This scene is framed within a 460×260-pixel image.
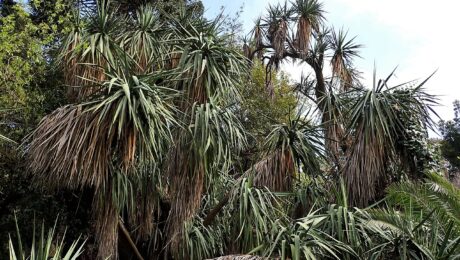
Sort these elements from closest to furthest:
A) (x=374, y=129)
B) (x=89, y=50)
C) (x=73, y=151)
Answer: (x=73, y=151) → (x=89, y=50) → (x=374, y=129)

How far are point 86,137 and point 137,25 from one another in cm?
278

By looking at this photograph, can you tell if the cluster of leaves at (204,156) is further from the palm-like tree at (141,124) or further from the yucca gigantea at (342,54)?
the yucca gigantea at (342,54)

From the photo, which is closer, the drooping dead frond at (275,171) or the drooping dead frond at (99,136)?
the drooping dead frond at (99,136)

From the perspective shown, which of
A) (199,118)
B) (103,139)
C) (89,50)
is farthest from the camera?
(89,50)

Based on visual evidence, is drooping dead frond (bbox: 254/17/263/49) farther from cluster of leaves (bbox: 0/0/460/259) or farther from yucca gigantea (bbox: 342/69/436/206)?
yucca gigantea (bbox: 342/69/436/206)

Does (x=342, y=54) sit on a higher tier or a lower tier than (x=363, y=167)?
higher

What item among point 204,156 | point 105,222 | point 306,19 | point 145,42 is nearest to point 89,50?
point 145,42

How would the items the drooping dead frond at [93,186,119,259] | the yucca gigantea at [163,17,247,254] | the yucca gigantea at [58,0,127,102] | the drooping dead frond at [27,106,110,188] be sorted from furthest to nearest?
the yucca gigantea at [58,0,127,102], the yucca gigantea at [163,17,247,254], the drooping dead frond at [93,186,119,259], the drooping dead frond at [27,106,110,188]

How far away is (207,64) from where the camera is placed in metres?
6.14

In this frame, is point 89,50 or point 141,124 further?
point 89,50

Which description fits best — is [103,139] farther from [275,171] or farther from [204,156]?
[275,171]

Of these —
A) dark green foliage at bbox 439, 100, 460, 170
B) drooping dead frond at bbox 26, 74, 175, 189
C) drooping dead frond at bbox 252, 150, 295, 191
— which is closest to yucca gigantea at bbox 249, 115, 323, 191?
drooping dead frond at bbox 252, 150, 295, 191

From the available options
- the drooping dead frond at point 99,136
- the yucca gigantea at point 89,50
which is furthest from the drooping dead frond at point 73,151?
the yucca gigantea at point 89,50

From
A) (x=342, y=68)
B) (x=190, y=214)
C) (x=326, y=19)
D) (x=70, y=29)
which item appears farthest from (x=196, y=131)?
(x=326, y=19)
